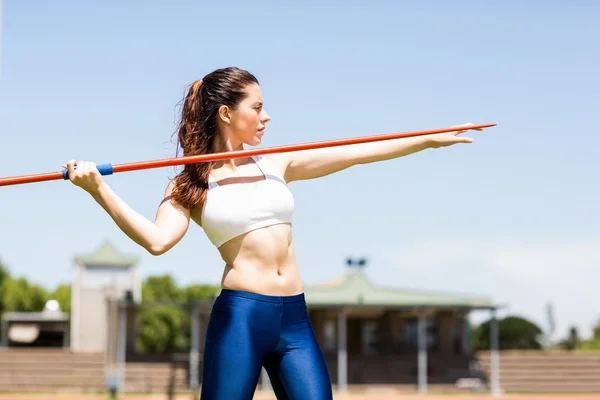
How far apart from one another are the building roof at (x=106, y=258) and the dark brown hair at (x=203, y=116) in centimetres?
3956

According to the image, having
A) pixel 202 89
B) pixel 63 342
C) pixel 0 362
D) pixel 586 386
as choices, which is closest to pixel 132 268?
pixel 63 342

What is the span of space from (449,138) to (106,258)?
40.7 meters

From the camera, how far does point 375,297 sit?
113ft

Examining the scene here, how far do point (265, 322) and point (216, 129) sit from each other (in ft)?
2.68

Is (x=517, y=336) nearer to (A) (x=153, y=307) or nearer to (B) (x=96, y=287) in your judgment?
(B) (x=96, y=287)

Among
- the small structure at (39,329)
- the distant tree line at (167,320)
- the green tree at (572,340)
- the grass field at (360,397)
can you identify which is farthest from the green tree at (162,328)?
the grass field at (360,397)

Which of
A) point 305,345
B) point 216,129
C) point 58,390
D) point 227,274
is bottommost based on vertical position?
point 58,390

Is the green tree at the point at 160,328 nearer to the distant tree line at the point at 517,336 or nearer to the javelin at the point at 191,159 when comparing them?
the distant tree line at the point at 517,336

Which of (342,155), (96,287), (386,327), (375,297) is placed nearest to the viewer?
(342,155)

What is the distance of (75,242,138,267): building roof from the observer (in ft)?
139

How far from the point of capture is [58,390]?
31578 millimetres

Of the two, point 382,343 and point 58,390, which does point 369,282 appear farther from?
point 58,390

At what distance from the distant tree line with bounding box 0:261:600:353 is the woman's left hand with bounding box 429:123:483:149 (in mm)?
46419

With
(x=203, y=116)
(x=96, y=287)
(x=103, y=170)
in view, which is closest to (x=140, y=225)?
(x=103, y=170)
